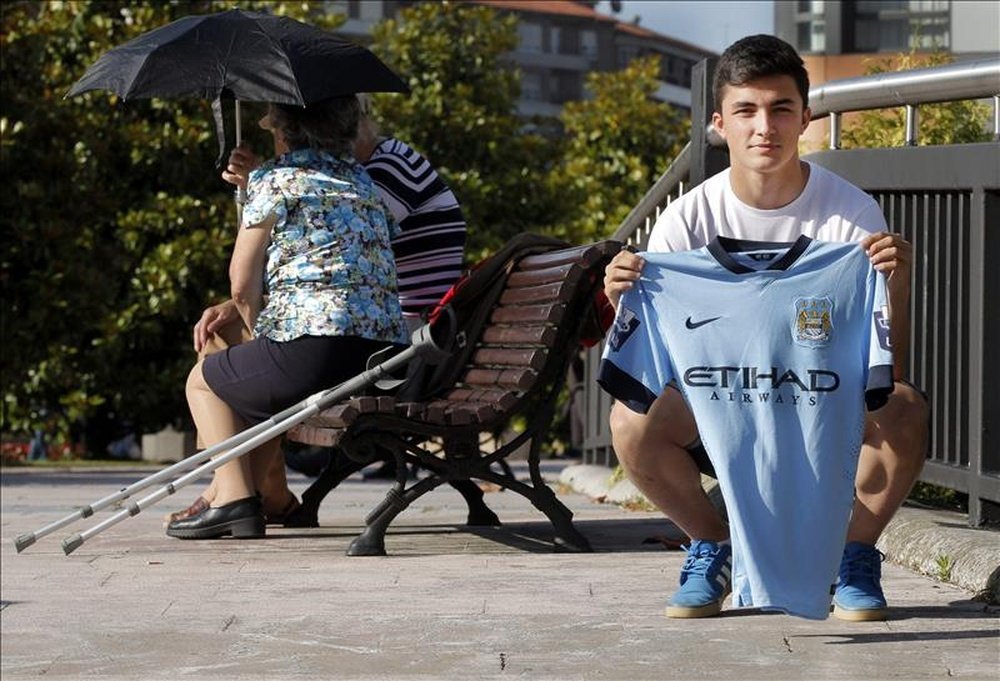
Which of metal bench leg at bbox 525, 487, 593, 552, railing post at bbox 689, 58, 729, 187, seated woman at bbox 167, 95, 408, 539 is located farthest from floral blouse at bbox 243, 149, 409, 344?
railing post at bbox 689, 58, 729, 187

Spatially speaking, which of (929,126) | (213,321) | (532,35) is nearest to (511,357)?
(213,321)

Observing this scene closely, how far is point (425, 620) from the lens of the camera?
527cm

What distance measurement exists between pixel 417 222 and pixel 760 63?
112 inches

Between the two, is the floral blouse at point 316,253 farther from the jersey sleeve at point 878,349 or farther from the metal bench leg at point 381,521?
the jersey sleeve at point 878,349

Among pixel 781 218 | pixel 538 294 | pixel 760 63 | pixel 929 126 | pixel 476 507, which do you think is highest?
pixel 760 63

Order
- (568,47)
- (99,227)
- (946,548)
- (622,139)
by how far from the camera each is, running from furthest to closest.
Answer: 1. (568,47)
2. (622,139)
3. (99,227)
4. (946,548)

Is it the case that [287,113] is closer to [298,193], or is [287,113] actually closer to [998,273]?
[298,193]

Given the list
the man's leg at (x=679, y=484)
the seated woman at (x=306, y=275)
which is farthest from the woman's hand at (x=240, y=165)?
the man's leg at (x=679, y=484)

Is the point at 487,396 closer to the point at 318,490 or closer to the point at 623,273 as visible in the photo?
the point at 318,490

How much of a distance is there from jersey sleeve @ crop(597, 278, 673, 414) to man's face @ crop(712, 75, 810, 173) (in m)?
0.37

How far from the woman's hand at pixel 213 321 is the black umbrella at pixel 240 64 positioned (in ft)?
2.35

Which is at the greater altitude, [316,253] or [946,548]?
[316,253]

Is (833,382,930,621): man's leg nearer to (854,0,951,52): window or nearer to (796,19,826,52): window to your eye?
(854,0,951,52): window

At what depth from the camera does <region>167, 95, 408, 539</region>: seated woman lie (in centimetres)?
712
